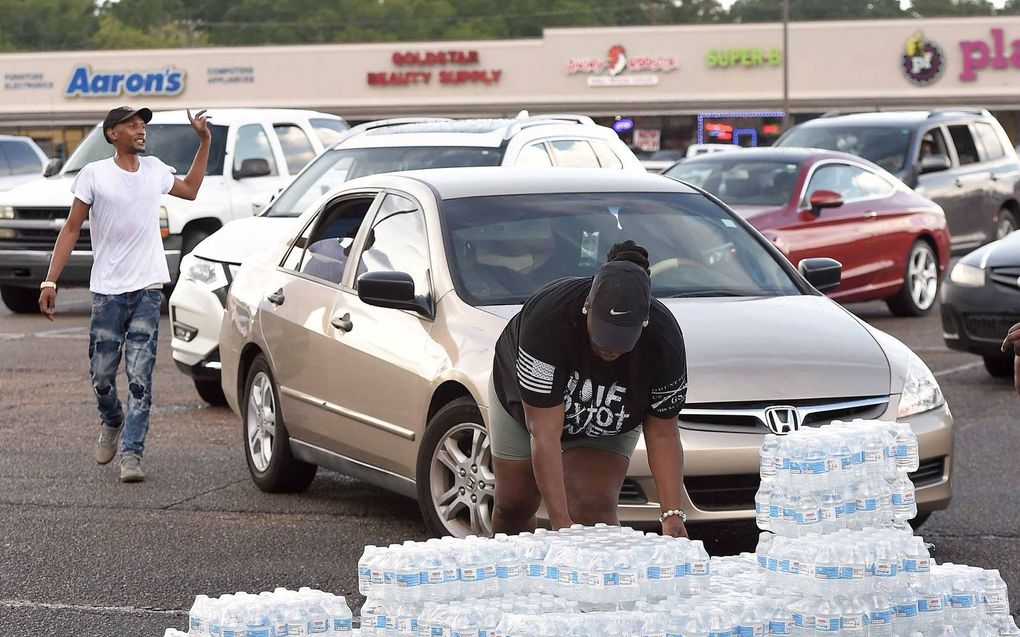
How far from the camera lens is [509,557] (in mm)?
4266

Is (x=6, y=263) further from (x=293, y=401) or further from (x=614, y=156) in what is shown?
(x=293, y=401)

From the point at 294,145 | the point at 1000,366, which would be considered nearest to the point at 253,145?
the point at 294,145

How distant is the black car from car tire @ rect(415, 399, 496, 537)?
239 inches

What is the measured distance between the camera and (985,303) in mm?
12094

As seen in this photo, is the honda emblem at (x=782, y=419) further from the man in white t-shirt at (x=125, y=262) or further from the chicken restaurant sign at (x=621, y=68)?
the chicken restaurant sign at (x=621, y=68)

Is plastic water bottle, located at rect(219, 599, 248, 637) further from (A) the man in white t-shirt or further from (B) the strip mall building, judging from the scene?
(B) the strip mall building

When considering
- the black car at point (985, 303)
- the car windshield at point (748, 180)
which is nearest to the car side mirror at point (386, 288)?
the black car at point (985, 303)

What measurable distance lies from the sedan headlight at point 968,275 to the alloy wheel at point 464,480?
6.23 m

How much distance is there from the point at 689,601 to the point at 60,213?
14.7m

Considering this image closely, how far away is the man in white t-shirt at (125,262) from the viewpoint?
29.9 ft

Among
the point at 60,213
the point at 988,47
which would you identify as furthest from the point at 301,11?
the point at 60,213

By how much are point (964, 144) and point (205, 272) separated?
446 inches

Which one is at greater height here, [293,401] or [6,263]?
[293,401]

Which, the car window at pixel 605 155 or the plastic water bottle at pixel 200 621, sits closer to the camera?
the plastic water bottle at pixel 200 621
